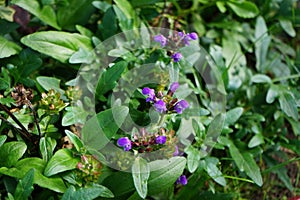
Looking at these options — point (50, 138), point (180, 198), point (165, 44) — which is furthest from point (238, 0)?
point (50, 138)

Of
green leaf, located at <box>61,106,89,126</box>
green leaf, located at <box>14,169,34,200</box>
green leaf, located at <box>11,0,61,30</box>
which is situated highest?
green leaf, located at <box>11,0,61,30</box>

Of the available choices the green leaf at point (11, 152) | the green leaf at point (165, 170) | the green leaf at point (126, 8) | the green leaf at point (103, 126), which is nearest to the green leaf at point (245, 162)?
the green leaf at point (165, 170)

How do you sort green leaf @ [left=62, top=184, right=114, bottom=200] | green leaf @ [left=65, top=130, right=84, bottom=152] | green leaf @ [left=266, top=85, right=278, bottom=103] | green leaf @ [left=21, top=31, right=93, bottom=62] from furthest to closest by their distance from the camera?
green leaf @ [left=266, top=85, right=278, bottom=103] → green leaf @ [left=21, top=31, right=93, bottom=62] → green leaf @ [left=65, top=130, right=84, bottom=152] → green leaf @ [left=62, top=184, right=114, bottom=200]

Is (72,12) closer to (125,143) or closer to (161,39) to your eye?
(161,39)

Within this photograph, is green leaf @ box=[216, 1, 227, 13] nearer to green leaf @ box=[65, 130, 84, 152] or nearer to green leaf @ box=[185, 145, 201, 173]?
green leaf @ box=[185, 145, 201, 173]

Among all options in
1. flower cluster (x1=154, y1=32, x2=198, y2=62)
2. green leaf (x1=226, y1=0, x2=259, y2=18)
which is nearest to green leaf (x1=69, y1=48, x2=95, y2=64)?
flower cluster (x1=154, y1=32, x2=198, y2=62)

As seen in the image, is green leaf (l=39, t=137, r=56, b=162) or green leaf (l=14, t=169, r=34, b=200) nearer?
green leaf (l=14, t=169, r=34, b=200)
